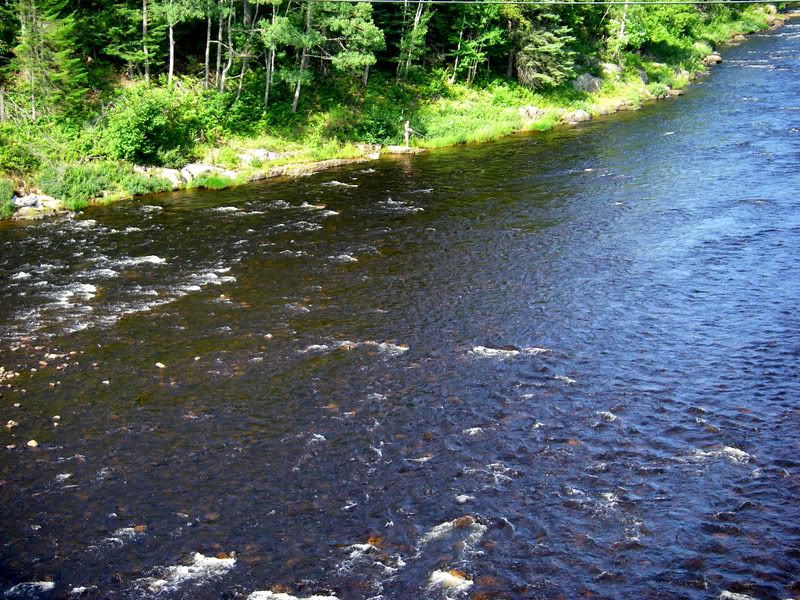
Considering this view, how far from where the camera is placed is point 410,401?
1673cm

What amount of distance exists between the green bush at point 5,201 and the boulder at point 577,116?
35352 millimetres

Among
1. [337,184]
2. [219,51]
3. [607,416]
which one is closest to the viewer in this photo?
A: [607,416]

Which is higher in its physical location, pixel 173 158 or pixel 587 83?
pixel 587 83

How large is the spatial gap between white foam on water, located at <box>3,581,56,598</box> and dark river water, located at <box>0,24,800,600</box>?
5 cm

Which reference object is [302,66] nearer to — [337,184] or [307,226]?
[337,184]

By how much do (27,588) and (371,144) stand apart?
3532cm

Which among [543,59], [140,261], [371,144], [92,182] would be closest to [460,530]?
[140,261]

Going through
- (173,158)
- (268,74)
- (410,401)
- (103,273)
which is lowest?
(103,273)

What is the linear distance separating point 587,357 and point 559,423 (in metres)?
3.29

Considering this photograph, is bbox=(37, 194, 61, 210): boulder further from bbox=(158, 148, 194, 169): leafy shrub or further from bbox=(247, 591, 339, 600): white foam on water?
bbox=(247, 591, 339, 600): white foam on water

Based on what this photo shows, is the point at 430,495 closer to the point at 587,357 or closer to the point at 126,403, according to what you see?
the point at 587,357

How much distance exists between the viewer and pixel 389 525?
1280 cm

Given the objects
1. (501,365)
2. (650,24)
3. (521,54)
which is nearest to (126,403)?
(501,365)

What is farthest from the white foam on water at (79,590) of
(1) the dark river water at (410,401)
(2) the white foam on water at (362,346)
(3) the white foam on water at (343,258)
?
(3) the white foam on water at (343,258)
